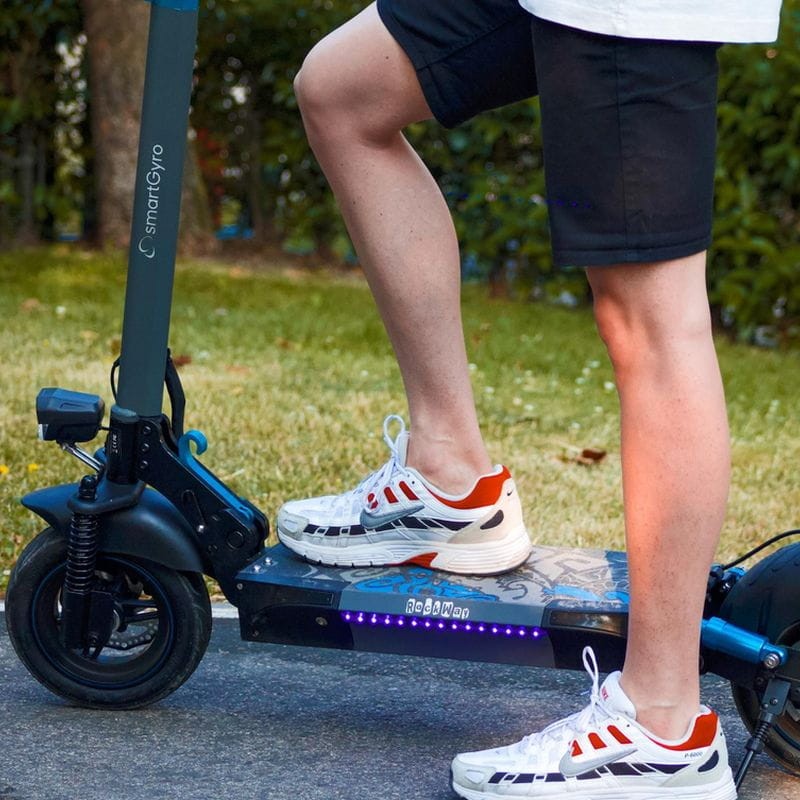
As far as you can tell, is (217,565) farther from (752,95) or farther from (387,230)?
(752,95)

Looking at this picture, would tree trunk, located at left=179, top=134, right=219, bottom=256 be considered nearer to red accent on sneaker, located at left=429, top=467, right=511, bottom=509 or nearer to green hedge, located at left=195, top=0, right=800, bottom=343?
green hedge, located at left=195, top=0, right=800, bottom=343

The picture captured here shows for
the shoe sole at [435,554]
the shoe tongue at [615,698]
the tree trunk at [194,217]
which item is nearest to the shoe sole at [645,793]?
the shoe tongue at [615,698]

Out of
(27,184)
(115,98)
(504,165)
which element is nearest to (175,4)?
(504,165)

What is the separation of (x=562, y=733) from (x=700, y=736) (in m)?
0.19

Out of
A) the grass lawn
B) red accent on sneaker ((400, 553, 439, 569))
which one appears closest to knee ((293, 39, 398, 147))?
red accent on sneaker ((400, 553, 439, 569))

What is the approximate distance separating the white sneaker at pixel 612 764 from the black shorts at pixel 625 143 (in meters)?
0.62

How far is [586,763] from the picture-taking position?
6.43ft

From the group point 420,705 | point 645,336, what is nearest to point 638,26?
point 645,336

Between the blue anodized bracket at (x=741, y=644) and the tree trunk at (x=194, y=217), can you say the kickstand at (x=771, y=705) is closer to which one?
the blue anodized bracket at (x=741, y=644)

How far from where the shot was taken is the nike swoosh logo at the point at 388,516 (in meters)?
2.30

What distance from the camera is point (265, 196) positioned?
8.76 m

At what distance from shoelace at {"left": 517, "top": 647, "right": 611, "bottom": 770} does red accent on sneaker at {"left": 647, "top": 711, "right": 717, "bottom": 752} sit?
9 centimetres

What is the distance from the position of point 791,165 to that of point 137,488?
4.54 m

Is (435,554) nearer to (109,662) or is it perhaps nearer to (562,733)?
(562,733)
